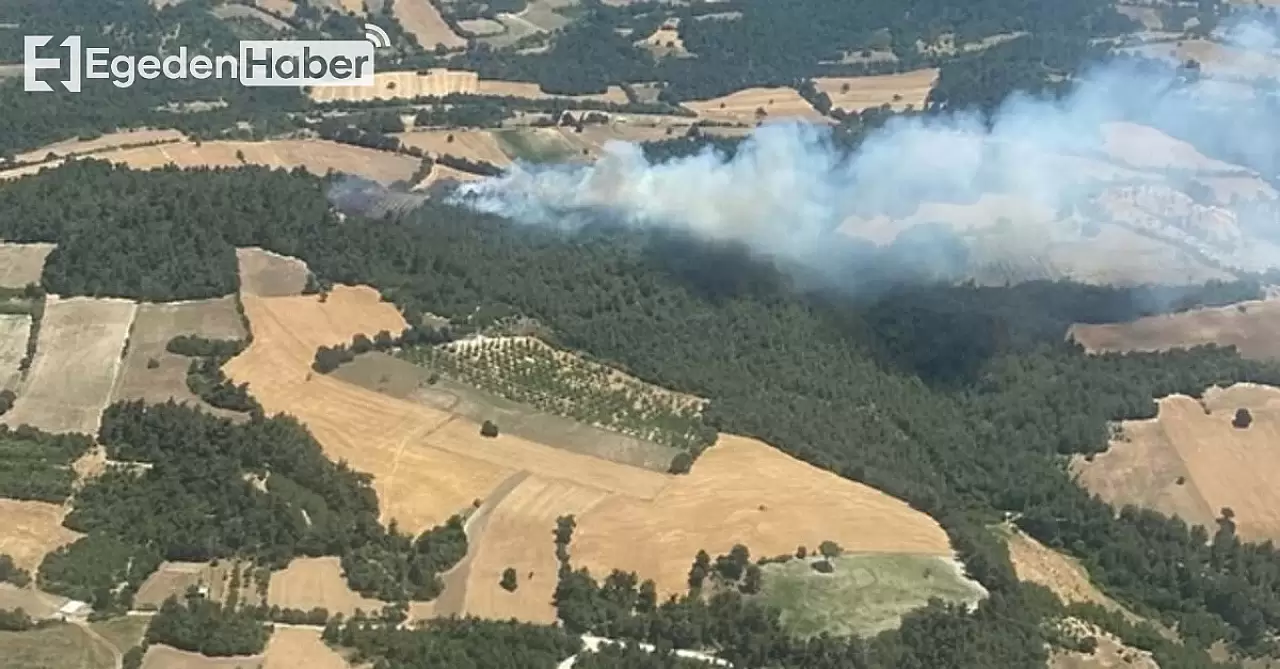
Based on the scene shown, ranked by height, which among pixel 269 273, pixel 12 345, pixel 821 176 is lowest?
pixel 12 345

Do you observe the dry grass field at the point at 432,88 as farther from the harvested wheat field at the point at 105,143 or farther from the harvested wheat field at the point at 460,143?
the harvested wheat field at the point at 105,143

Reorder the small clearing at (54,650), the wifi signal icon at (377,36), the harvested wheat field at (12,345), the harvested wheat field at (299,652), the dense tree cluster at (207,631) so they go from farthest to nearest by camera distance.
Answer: the wifi signal icon at (377,36), the harvested wheat field at (12,345), the dense tree cluster at (207,631), the harvested wheat field at (299,652), the small clearing at (54,650)

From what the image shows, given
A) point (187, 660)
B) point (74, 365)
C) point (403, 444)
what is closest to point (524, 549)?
point (403, 444)

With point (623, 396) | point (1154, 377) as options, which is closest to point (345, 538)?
point (623, 396)

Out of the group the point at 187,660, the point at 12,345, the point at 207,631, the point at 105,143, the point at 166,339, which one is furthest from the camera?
the point at 105,143

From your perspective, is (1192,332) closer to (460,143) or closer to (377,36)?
(460,143)

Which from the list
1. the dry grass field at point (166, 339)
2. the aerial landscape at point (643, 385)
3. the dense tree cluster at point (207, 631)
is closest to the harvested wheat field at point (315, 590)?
the aerial landscape at point (643, 385)
